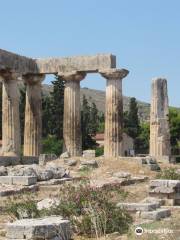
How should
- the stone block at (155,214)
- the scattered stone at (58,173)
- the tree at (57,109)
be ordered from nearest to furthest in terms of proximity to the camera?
the stone block at (155,214)
the scattered stone at (58,173)
the tree at (57,109)

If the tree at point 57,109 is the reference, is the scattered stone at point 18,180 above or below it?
below

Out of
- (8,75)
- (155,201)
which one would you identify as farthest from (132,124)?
(155,201)

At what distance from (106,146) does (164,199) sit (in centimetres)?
1769

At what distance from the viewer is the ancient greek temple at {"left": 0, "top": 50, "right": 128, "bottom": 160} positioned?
32.7 meters

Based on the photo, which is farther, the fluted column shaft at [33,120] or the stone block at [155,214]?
the fluted column shaft at [33,120]

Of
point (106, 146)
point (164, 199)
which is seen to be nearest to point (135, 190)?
point (164, 199)

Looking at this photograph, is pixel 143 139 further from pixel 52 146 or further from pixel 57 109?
pixel 52 146

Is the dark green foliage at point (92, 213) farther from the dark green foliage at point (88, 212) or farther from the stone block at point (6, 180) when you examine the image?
the stone block at point (6, 180)

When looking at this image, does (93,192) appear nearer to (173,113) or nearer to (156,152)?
(156,152)

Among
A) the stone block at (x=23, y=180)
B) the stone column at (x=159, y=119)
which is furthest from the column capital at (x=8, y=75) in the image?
the stone block at (x=23, y=180)

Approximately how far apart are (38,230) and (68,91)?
25.4 metres

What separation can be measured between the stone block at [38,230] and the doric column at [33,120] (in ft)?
84.2

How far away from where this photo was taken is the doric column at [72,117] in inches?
1345

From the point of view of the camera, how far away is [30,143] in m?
35.4
